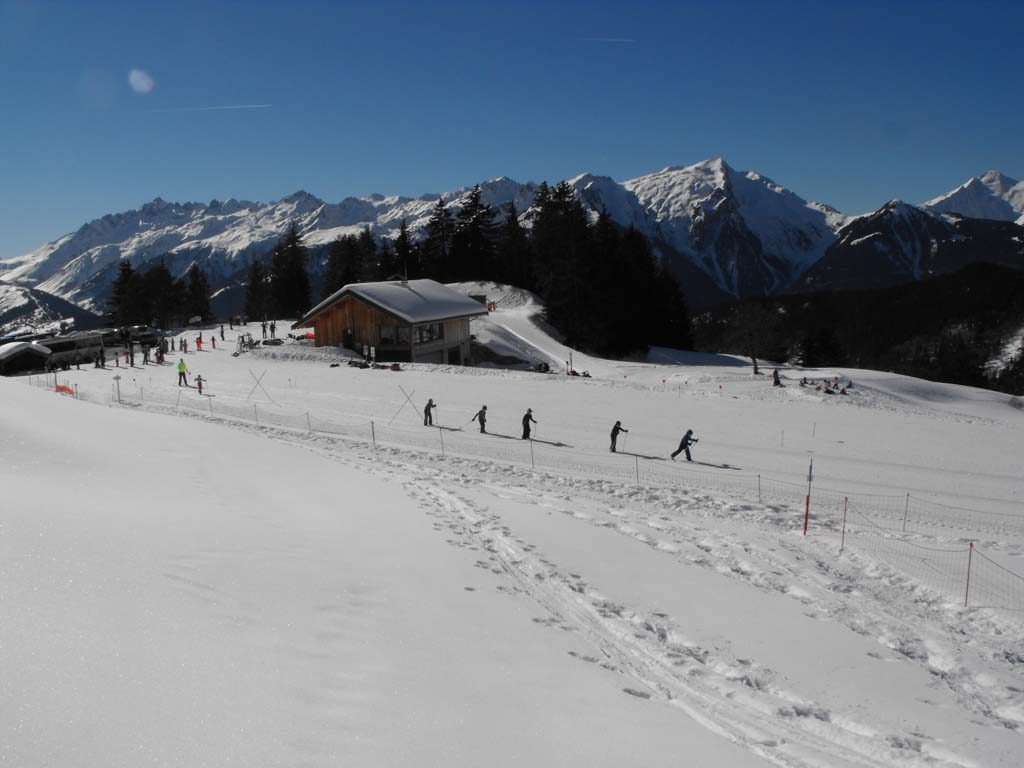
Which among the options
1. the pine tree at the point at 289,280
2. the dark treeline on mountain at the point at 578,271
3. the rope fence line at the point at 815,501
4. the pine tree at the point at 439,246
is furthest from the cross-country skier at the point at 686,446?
A: the pine tree at the point at 289,280

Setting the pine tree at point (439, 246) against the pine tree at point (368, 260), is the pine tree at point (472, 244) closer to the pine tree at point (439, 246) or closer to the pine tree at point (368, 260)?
the pine tree at point (439, 246)

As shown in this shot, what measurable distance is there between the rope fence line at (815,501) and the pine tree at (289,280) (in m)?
57.5

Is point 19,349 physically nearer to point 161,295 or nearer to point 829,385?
point 161,295

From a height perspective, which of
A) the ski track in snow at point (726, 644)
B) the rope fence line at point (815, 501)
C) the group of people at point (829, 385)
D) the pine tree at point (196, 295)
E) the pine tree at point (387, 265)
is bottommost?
the ski track in snow at point (726, 644)

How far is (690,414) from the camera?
101 feet

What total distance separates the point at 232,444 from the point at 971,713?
19.2m

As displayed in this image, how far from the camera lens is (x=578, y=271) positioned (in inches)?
2406

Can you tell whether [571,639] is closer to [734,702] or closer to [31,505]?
[734,702]

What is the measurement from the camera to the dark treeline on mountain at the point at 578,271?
6144 cm

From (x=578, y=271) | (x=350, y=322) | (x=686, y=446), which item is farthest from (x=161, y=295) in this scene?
(x=686, y=446)

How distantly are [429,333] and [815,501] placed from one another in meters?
36.4

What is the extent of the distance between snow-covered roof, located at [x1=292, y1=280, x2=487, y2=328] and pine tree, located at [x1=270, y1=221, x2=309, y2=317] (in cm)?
3635

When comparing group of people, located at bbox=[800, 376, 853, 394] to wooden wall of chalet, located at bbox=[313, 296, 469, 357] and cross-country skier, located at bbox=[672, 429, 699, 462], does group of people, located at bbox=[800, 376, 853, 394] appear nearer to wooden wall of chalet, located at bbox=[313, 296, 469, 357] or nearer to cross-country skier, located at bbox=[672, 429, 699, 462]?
cross-country skier, located at bbox=[672, 429, 699, 462]

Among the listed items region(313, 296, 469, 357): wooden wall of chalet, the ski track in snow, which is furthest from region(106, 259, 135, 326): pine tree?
the ski track in snow
